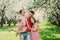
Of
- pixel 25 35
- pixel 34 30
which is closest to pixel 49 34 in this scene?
pixel 34 30

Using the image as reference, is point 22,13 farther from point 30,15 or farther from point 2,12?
point 2,12

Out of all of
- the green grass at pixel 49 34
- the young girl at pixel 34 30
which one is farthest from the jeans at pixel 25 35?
the green grass at pixel 49 34

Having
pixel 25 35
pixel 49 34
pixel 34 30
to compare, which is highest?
pixel 34 30

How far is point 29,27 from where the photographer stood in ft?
39.9

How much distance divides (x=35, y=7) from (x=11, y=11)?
114 feet

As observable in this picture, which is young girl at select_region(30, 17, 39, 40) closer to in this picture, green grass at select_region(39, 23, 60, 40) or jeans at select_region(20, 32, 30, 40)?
jeans at select_region(20, 32, 30, 40)

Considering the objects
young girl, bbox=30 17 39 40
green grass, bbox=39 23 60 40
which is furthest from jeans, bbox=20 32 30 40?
green grass, bbox=39 23 60 40

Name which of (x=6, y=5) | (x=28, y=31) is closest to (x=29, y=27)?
(x=28, y=31)

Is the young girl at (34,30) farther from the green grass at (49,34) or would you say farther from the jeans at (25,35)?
the green grass at (49,34)

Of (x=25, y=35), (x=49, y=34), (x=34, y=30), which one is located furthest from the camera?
(x=49, y=34)

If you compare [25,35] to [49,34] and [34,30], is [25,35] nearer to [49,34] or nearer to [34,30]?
[34,30]

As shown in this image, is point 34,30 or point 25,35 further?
point 34,30

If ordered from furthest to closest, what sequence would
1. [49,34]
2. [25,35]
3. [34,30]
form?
[49,34]
[34,30]
[25,35]

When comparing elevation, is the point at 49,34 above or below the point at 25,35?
below
